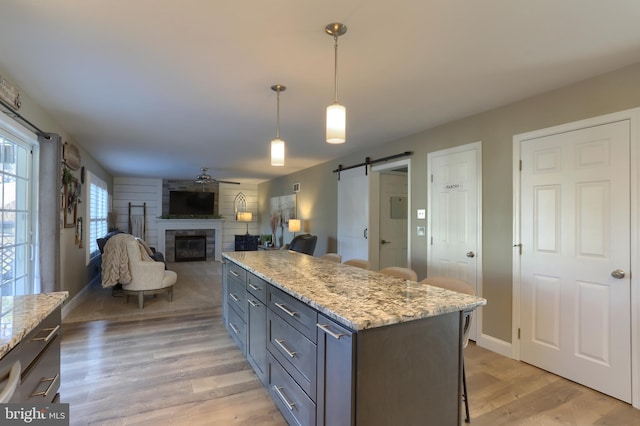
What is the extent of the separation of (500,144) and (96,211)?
677 cm

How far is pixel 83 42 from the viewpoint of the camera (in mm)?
1948

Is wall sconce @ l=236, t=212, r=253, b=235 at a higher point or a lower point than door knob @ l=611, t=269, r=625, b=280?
higher

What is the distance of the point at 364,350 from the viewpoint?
1287 millimetres

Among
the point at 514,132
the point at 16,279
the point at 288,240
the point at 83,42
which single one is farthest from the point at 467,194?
the point at 288,240

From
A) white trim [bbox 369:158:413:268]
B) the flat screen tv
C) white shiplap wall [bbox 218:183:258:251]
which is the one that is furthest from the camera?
white shiplap wall [bbox 218:183:258:251]

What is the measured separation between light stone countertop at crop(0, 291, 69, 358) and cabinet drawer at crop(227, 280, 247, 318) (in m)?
1.29

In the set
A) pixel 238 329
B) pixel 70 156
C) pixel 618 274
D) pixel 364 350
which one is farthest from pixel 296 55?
pixel 70 156


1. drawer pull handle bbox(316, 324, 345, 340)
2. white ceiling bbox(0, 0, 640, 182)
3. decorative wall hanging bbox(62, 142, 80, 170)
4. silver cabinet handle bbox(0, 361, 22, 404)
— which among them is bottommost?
drawer pull handle bbox(316, 324, 345, 340)

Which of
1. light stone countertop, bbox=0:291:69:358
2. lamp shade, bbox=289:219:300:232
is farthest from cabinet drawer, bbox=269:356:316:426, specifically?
lamp shade, bbox=289:219:300:232

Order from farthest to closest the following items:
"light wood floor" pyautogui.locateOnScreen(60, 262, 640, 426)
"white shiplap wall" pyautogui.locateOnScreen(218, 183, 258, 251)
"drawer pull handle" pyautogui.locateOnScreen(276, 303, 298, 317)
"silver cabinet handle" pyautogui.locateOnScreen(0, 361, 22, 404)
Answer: "white shiplap wall" pyautogui.locateOnScreen(218, 183, 258, 251), "light wood floor" pyautogui.locateOnScreen(60, 262, 640, 426), "drawer pull handle" pyautogui.locateOnScreen(276, 303, 298, 317), "silver cabinet handle" pyautogui.locateOnScreen(0, 361, 22, 404)

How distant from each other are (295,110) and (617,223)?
2.77 metres

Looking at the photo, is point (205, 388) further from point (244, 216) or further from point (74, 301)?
point (244, 216)

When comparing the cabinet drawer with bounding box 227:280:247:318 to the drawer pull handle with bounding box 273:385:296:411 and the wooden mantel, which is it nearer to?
the drawer pull handle with bounding box 273:385:296:411

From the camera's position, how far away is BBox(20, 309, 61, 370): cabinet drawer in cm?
112
